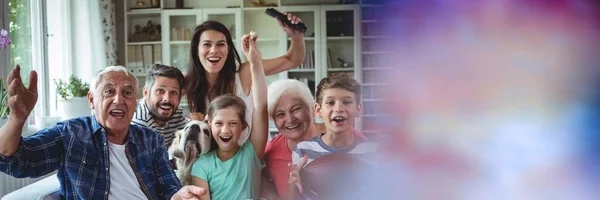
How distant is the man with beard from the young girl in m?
0.06

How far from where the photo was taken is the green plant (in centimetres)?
134

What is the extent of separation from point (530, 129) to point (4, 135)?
25.9 inches

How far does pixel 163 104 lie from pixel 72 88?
0.57m

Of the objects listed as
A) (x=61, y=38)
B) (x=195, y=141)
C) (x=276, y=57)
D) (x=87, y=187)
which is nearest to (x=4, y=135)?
(x=87, y=187)

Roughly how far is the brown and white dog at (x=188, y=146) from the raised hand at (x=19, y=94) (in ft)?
0.91

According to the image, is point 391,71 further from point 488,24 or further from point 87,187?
point 87,187

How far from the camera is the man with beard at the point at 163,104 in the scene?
→ 887 mm

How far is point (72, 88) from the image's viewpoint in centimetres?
136

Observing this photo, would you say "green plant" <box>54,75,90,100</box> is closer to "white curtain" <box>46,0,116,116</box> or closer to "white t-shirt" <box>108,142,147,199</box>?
"white curtain" <box>46,0,116,116</box>

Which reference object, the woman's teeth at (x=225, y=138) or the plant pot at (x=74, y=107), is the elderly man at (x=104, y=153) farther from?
the plant pot at (x=74, y=107)

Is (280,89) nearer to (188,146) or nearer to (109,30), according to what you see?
(188,146)

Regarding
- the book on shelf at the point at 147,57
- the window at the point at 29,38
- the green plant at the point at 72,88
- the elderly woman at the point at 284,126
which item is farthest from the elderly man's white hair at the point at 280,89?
the window at the point at 29,38
